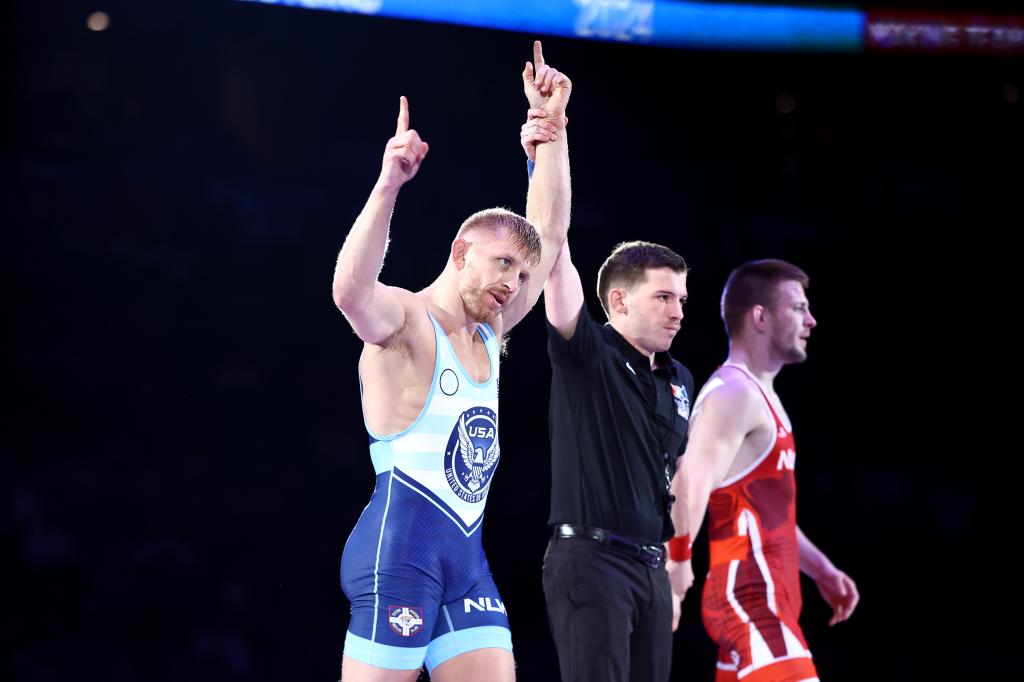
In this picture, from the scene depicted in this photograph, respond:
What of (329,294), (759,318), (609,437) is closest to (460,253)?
(609,437)

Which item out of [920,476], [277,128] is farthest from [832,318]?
[277,128]

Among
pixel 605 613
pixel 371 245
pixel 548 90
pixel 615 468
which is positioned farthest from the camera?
pixel 615 468

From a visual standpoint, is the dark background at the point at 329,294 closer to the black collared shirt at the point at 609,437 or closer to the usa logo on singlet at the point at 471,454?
the black collared shirt at the point at 609,437

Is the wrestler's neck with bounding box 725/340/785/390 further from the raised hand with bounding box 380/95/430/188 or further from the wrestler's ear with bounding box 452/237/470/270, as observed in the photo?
the raised hand with bounding box 380/95/430/188

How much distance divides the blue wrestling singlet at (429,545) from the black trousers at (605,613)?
0.54 m

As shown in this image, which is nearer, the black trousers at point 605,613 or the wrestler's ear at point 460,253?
the wrestler's ear at point 460,253

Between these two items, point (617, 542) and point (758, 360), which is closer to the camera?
point (617, 542)

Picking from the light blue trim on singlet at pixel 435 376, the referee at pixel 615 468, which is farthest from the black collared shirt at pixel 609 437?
the light blue trim on singlet at pixel 435 376

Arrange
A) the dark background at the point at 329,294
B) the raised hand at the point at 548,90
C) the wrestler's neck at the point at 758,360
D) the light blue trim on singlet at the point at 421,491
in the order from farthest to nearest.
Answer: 1. the dark background at the point at 329,294
2. the wrestler's neck at the point at 758,360
3. the raised hand at the point at 548,90
4. the light blue trim on singlet at the point at 421,491

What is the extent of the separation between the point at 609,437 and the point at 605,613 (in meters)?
0.58

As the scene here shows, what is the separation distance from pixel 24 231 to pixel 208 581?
75.7 inches

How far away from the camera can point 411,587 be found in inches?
105

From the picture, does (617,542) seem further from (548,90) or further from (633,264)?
(548,90)

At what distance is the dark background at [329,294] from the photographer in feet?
17.3
